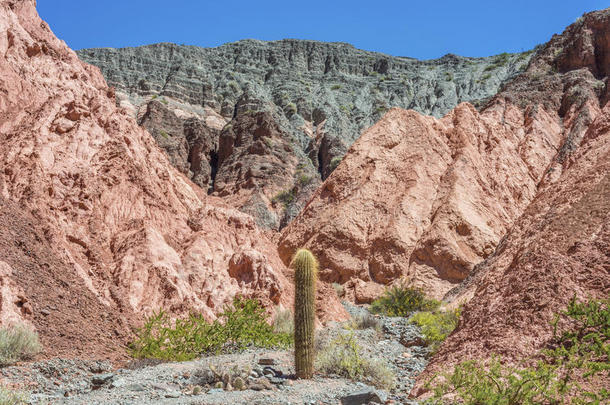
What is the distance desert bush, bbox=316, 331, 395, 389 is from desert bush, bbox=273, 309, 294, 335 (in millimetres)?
2859

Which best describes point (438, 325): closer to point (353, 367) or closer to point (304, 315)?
point (353, 367)

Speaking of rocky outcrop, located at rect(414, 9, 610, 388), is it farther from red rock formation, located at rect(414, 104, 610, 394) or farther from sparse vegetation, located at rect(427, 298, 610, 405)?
sparse vegetation, located at rect(427, 298, 610, 405)

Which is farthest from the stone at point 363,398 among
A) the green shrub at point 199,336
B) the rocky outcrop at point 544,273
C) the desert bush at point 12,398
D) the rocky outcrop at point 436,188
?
the rocky outcrop at point 436,188

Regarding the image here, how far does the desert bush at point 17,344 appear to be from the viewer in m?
7.59

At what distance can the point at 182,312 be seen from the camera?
11.5 m

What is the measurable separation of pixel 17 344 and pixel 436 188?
716 inches

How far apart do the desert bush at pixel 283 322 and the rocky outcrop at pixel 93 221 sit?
2.00ft

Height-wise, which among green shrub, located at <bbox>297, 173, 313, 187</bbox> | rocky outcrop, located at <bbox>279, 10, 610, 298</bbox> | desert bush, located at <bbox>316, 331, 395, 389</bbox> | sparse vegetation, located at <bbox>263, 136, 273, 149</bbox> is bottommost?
desert bush, located at <bbox>316, 331, 395, 389</bbox>

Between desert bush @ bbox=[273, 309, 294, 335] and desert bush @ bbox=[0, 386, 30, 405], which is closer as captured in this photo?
desert bush @ bbox=[0, 386, 30, 405]

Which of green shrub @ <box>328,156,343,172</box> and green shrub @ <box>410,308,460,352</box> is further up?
green shrub @ <box>328,156,343,172</box>

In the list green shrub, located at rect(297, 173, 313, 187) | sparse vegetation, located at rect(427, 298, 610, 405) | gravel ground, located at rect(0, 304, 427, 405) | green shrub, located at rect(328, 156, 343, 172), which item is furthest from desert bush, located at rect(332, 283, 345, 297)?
green shrub, located at rect(328, 156, 343, 172)

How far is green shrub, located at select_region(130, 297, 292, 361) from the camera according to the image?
9.90 metres

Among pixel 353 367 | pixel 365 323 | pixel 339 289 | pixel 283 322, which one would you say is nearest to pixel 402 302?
pixel 339 289

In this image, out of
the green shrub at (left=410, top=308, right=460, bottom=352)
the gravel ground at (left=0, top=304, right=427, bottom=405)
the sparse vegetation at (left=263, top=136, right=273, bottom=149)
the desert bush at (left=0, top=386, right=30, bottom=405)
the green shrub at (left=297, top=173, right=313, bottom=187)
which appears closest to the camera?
the desert bush at (left=0, top=386, right=30, bottom=405)
